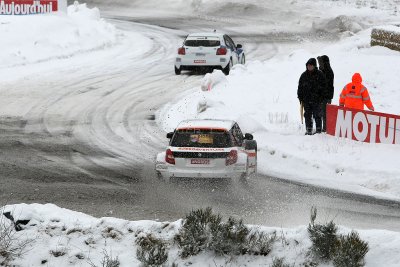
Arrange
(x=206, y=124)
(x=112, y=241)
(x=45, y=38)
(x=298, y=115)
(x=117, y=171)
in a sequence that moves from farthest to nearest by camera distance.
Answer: (x=45, y=38) < (x=298, y=115) < (x=117, y=171) < (x=206, y=124) < (x=112, y=241)

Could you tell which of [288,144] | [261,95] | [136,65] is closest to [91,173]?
[288,144]

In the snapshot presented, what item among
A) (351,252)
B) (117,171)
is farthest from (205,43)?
(351,252)

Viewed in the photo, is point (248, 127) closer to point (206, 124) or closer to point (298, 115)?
point (298, 115)

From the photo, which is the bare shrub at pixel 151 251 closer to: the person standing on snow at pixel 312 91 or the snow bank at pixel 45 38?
the person standing on snow at pixel 312 91

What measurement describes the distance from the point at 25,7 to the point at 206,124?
2046 cm

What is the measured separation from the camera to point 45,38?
32.1 meters

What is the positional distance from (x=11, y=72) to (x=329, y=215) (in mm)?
17569

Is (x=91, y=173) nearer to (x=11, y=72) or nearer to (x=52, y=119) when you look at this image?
(x=52, y=119)

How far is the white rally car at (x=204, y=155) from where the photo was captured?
14086 millimetres

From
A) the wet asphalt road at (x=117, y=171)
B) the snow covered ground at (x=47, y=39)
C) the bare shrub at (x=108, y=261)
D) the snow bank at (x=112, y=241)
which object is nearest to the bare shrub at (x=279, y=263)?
the snow bank at (x=112, y=241)

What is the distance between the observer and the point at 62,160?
16.4 m

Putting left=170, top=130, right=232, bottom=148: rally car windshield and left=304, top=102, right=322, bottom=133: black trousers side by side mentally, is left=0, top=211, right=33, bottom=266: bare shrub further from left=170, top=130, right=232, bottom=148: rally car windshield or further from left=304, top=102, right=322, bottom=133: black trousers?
left=304, top=102, right=322, bottom=133: black trousers

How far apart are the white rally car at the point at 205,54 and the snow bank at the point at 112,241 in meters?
16.5

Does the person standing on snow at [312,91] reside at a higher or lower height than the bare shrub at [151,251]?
higher
